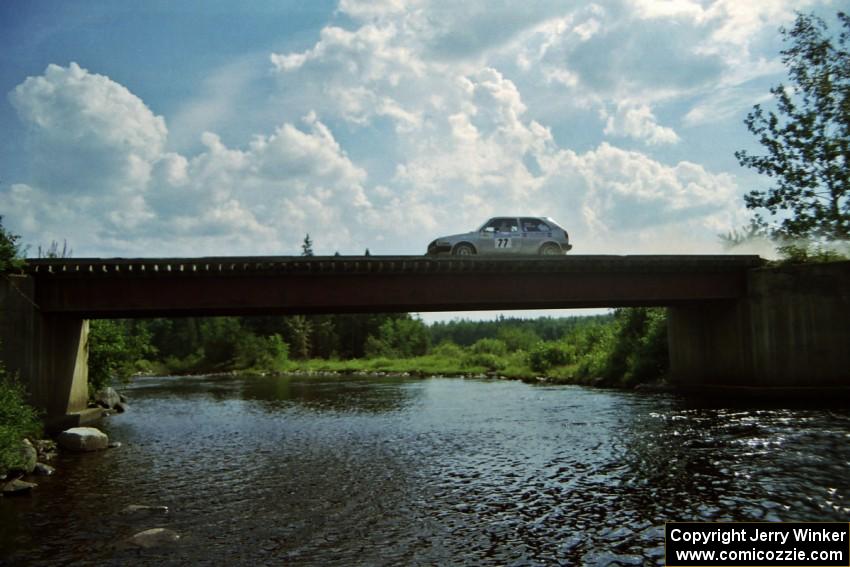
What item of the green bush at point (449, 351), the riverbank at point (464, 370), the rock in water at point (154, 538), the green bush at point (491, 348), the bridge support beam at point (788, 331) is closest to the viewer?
the rock in water at point (154, 538)

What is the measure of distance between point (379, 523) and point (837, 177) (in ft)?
136

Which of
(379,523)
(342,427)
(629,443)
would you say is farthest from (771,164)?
(379,523)

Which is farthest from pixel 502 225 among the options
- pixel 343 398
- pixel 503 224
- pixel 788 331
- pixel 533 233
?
pixel 343 398

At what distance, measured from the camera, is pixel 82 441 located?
22.4 meters

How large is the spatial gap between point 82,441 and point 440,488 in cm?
1399

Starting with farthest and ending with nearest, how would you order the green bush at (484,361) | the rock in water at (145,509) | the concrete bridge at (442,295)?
the green bush at (484,361) < the concrete bridge at (442,295) < the rock in water at (145,509)

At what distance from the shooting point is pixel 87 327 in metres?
31.8

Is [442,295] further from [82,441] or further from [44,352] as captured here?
[44,352]

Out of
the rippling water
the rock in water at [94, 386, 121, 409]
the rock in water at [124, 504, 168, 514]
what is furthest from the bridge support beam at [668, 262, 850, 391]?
the rock in water at [94, 386, 121, 409]

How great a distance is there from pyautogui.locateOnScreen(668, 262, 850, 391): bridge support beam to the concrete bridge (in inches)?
1.9

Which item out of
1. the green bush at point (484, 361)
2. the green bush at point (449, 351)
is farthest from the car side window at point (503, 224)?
the green bush at point (449, 351)

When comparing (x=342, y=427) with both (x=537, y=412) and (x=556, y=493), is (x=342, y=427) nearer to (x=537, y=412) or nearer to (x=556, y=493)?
(x=537, y=412)

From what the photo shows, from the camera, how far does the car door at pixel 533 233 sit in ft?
101

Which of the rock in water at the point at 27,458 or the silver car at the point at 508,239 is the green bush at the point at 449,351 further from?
the rock in water at the point at 27,458
